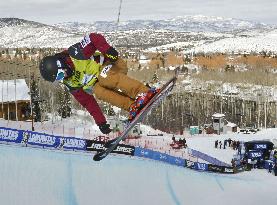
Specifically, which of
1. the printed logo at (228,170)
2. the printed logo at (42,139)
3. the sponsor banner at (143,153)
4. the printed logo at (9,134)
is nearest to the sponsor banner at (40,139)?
the printed logo at (42,139)

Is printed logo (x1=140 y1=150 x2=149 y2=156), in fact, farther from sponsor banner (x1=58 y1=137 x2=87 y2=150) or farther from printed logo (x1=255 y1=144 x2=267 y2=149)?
printed logo (x1=255 y1=144 x2=267 y2=149)

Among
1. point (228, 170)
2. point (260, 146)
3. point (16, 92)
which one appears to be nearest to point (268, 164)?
point (260, 146)

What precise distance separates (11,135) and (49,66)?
357 inches

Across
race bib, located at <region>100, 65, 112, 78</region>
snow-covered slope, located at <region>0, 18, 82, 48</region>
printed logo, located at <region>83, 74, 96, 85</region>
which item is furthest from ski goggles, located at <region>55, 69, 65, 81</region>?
snow-covered slope, located at <region>0, 18, 82, 48</region>

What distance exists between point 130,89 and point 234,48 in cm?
20066

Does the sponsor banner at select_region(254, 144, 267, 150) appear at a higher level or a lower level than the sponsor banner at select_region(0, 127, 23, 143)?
lower

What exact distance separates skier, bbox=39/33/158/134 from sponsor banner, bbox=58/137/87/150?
8798mm

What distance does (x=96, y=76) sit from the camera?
4965mm

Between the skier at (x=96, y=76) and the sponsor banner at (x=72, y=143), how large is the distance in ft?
28.9

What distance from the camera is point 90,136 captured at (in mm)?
Answer: 19938

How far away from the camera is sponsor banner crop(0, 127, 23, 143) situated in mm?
12969

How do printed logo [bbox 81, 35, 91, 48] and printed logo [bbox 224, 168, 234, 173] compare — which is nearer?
printed logo [bbox 81, 35, 91, 48]

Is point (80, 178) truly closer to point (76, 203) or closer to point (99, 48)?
point (76, 203)

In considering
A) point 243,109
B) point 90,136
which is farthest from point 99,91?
point 243,109
